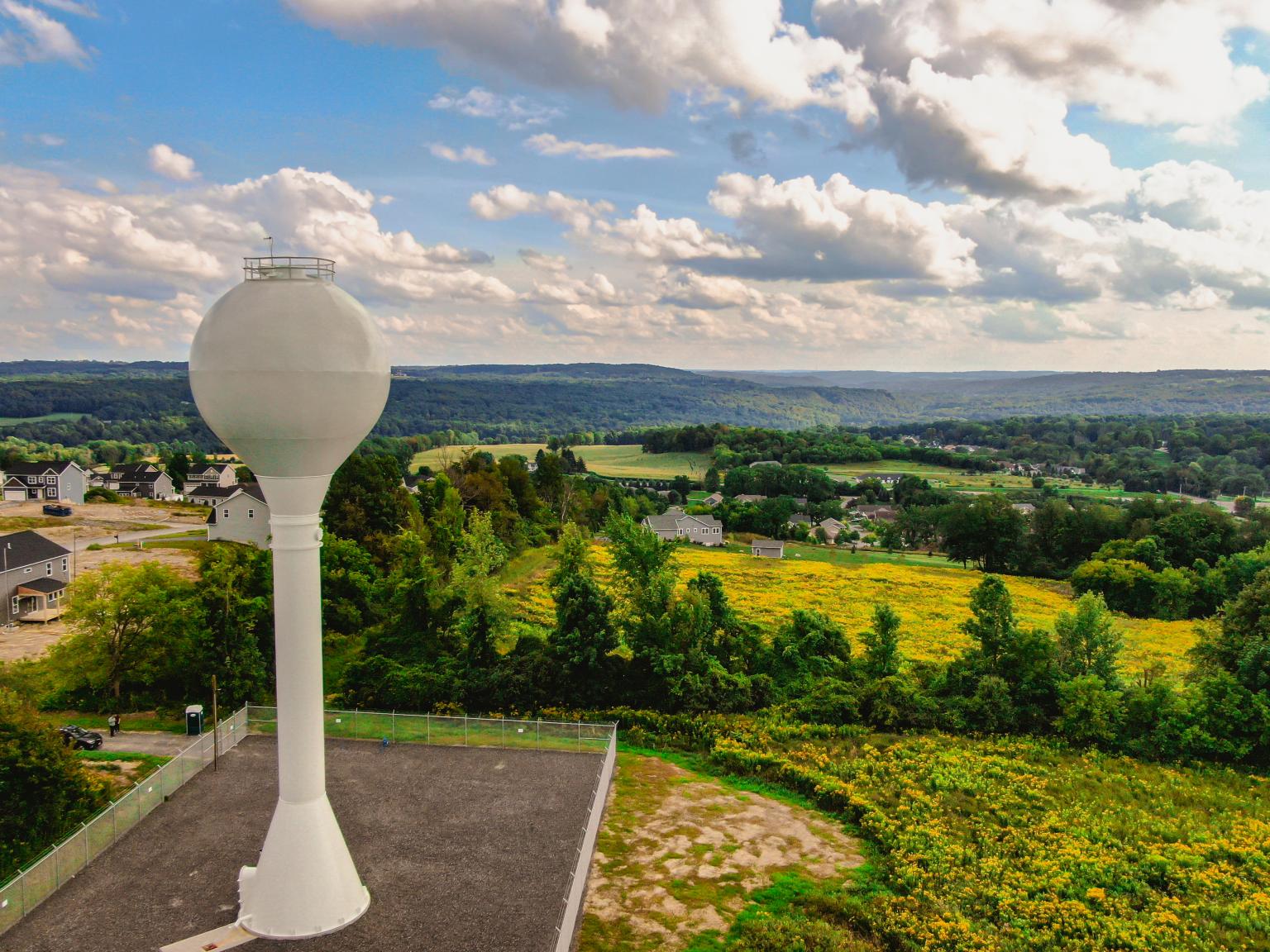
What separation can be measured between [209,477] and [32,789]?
308 feet

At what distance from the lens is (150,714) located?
1300 inches

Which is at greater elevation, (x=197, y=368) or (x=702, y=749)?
(x=197, y=368)

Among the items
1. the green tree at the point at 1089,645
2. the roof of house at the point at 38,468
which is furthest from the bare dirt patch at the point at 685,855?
the roof of house at the point at 38,468

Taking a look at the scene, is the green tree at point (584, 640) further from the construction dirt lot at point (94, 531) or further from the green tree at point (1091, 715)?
the construction dirt lot at point (94, 531)

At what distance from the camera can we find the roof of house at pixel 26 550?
46875 millimetres

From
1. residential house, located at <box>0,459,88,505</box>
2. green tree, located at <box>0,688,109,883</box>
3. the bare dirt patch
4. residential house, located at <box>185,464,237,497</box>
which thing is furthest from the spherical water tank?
residential house, located at <box>185,464,237,497</box>

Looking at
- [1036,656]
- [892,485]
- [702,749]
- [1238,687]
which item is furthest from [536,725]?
[892,485]

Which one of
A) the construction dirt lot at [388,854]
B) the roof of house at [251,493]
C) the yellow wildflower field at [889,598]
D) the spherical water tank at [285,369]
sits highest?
the spherical water tank at [285,369]

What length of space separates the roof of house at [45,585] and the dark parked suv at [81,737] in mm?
21735

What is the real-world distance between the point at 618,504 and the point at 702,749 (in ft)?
232

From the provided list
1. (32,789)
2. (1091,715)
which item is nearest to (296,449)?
(32,789)

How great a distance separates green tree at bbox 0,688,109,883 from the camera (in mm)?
20781

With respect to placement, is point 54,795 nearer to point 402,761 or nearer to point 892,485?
point 402,761

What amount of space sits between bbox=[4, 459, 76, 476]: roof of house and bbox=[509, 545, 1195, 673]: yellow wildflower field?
58153 millimetres
